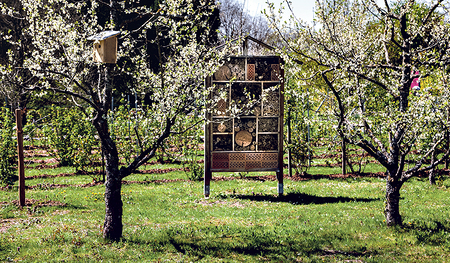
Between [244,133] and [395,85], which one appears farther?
[244,133]

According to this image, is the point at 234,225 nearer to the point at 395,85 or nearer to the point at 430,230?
the point at 430,230

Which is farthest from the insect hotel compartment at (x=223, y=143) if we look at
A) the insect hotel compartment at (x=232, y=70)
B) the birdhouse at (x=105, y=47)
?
the birdhouse at (x=105, y=47)

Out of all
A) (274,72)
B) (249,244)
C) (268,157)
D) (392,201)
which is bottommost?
(249,244)

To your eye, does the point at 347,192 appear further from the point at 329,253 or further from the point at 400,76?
the point at 329,253

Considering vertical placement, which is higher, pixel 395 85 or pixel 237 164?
pixel 395 85

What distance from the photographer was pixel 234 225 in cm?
816

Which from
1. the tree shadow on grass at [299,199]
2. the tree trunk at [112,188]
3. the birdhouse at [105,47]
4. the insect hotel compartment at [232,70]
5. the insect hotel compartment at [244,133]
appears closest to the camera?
the birdhouse at [105,47]

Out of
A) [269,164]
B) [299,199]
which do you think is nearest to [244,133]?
[269,164]

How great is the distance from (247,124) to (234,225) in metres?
3.51

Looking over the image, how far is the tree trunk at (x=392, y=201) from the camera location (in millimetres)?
7453

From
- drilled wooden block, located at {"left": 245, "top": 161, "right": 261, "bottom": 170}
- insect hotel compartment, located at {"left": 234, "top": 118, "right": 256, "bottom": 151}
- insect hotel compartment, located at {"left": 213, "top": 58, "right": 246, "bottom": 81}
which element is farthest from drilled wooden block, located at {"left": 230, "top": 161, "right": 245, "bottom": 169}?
insect hotel compartment, located at {"left": 213, "top": 58, "right": 246, "bottom": 81}

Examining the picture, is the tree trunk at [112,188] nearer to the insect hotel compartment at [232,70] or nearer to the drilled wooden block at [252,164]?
the insect hotel compartment at [232,70]

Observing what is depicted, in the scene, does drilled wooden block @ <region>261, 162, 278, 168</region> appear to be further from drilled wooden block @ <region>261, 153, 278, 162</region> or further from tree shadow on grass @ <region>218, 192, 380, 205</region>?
tree shadow on grass @ <region>218, 192, 380, 205</region>

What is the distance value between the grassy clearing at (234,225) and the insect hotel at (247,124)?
94 centimetres
